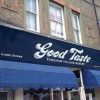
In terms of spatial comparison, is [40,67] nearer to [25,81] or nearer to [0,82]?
[25,81]

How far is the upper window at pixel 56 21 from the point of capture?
32.0ft

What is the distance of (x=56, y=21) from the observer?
9.91m

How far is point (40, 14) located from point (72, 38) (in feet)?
6.83

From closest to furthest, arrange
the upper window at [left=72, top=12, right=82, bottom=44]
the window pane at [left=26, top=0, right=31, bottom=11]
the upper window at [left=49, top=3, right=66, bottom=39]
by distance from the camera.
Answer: the window pane at [left=26, top=0, right=31, bottom=11] → the upper window at [left=49, top=3, right=66, bottom=39] → the upper window at [left=72, top=12, right=82, bottom=44]

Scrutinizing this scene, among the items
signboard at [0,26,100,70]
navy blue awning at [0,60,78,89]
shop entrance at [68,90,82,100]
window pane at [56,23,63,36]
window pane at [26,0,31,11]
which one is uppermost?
window pane at [26,0,31,11]

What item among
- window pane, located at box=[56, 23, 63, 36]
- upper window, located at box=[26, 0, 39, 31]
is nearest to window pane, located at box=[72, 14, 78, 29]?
window pane, located at box=[56, 23, 63, 36]

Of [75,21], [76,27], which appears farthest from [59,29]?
[75,21]

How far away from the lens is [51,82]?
24.0 ft

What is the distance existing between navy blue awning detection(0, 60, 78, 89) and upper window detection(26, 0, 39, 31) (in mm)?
1929

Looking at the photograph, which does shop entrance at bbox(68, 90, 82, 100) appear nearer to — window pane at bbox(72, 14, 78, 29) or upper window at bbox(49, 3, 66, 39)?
upper window at bbox(49, 3, 66, 39)

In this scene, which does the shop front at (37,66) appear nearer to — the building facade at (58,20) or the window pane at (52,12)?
the building facade at (58,20)

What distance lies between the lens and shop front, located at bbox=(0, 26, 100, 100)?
6634 millimetres

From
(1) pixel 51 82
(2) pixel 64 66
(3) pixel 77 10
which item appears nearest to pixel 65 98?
(2) pixel 64 66

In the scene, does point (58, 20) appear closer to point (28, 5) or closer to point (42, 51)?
point (28, 5)
